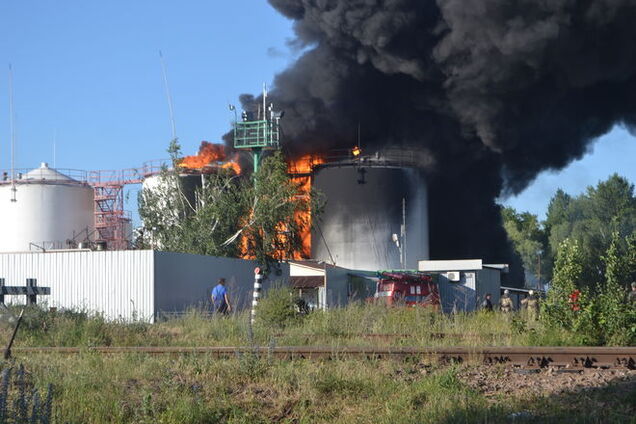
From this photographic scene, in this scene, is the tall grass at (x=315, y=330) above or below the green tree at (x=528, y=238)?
below

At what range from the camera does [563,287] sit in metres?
13.6

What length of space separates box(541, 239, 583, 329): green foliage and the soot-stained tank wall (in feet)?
106

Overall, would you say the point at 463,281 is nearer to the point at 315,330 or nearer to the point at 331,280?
the point at 331,280

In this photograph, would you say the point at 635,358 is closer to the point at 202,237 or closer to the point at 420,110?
the point at 202,237

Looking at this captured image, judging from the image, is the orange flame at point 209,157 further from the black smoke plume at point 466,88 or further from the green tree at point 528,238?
the green tree at point 528,238

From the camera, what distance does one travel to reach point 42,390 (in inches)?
364

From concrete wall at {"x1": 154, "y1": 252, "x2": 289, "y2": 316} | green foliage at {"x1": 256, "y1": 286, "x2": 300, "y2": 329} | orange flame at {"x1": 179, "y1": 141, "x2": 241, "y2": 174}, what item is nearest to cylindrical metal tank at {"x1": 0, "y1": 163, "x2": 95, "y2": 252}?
orange flame at {"x1": 179, "y1": 141, "x2": 241, "y2": 174}

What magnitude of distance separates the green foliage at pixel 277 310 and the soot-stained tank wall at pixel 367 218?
2970 centimetres

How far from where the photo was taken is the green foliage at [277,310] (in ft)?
53.8

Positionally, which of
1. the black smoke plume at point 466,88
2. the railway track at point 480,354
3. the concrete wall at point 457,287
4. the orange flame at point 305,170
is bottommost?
the railway track at point 480,354

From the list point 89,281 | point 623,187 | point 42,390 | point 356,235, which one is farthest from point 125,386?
point 623,187

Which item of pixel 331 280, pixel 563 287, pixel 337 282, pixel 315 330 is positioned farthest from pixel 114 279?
pixel 563 287

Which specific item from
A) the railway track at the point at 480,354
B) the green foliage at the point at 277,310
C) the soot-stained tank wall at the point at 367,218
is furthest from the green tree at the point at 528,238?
the railway track at the point at 480,354

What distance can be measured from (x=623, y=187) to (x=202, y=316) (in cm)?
9258
